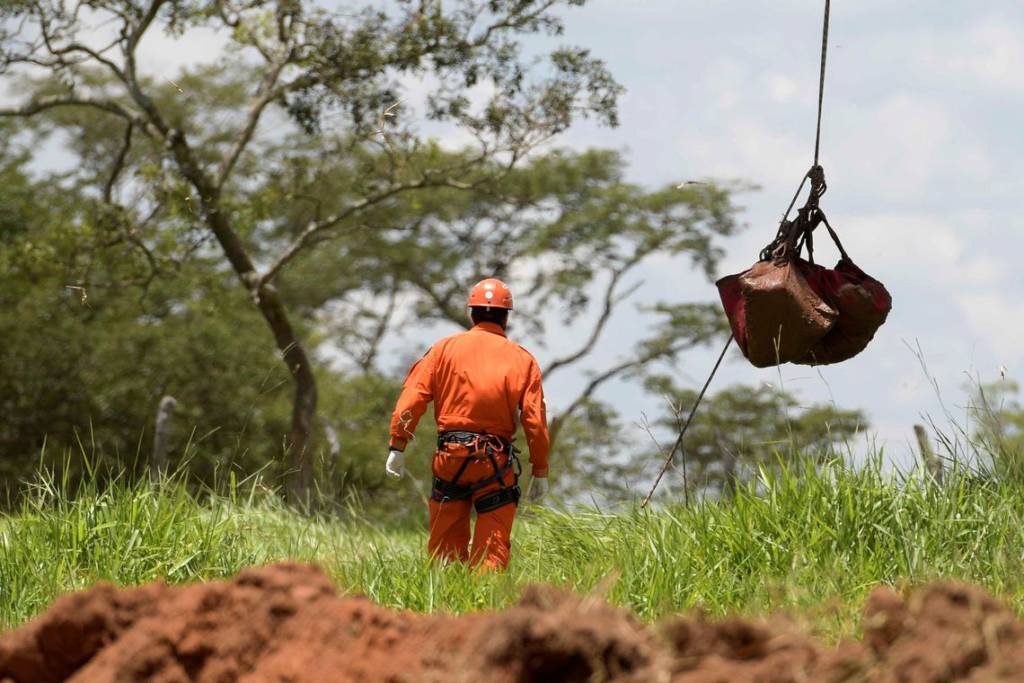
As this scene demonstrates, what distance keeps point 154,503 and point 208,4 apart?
10.0 m

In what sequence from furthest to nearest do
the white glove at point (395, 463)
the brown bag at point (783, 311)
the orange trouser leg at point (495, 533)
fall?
the white glove at point (395, 463) → the orange trouser leg at point (495, 533) → the brown bag at point (783, 311)

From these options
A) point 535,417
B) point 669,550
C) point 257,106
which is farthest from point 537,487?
point 257,106

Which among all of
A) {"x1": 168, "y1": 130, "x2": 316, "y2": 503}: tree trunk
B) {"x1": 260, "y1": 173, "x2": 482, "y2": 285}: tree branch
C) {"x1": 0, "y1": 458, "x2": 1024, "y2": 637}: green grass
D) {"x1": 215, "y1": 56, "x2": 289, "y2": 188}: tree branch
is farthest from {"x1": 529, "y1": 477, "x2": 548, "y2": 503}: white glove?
{"x1": 215, "y1": 56, "x2": 289, "y2": 188}: tree branch

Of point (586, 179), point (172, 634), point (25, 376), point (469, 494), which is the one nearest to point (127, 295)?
point (25, 376)

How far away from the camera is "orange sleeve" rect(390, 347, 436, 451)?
7.18 m

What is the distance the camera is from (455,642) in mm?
2898

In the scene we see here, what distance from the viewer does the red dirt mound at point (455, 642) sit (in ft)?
7.94

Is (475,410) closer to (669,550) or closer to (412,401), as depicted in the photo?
(412,401)

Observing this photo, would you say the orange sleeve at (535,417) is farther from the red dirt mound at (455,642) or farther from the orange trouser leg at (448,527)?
the red dirt mound at (455,642)

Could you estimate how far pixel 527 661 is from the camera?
2438mm

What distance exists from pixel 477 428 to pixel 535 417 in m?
0.33

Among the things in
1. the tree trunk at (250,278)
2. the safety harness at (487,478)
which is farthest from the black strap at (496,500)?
the tree trunk at (250,278)

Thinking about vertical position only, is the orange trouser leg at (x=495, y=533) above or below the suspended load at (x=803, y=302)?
below

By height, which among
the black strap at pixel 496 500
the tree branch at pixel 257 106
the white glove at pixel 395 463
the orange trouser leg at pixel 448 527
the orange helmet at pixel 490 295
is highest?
the tree branch at pixel 257 106
